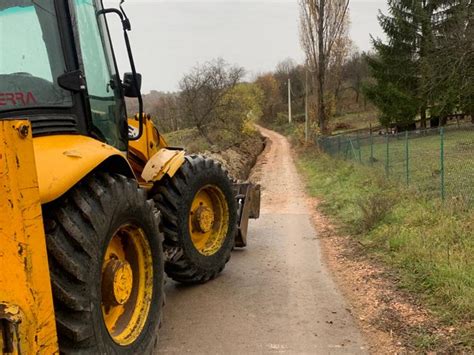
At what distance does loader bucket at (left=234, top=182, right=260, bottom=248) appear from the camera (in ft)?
22.7

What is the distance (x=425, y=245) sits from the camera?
6070mm

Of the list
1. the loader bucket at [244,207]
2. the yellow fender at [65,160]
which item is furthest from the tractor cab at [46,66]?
the loader bucket at [244,207]

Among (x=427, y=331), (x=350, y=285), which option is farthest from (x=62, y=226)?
(x=350, y=285)

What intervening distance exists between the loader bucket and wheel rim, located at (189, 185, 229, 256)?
0.86 metres

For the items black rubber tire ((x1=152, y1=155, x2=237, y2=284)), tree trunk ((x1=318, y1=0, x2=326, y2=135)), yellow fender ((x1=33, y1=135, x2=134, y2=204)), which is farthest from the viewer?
tree trunk ((x1=318, y1=0, x2=326, y2=135))

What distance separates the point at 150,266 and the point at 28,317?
152 centimetres

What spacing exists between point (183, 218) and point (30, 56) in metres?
2.36

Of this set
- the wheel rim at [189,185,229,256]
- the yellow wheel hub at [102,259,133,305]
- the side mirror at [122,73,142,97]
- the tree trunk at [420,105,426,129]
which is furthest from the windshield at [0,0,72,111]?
the tree trunk at [420,105,426,129]

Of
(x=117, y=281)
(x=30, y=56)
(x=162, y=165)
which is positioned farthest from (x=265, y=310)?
(x=30, y=56)

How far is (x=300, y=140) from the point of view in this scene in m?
36.1

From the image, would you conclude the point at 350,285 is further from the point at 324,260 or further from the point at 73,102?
the point at 73,102

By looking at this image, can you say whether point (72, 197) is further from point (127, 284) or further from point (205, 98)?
point (205, 98)

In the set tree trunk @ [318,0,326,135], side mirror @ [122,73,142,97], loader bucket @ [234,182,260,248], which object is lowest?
loader bucket @ [234,182,260,248]

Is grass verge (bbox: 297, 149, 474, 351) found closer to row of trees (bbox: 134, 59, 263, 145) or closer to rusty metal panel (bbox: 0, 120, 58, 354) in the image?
rusty metal panel (bbox: 0, 120, 58, 354)
